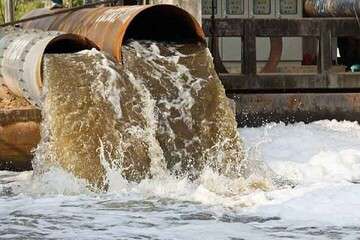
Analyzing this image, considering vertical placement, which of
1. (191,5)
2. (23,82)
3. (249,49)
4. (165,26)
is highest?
(191,5)

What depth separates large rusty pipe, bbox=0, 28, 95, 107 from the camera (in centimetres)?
971

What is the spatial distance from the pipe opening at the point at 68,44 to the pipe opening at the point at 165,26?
58 cm

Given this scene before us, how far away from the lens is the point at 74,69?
32.1 ft

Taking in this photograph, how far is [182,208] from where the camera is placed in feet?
26.9

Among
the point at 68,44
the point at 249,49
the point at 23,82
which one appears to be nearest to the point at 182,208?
the point at 23,82

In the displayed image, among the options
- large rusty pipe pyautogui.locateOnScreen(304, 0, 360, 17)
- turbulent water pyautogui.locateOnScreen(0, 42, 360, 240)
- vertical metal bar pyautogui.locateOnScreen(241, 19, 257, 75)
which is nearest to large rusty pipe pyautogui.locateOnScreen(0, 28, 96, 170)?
turbulent water pyautogui.locateOnScreen(0, 42, 360, 240)

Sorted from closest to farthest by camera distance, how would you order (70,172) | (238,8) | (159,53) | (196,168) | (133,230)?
(133,230) → (70,172) → (196,168) → (159,53) → (238,8)

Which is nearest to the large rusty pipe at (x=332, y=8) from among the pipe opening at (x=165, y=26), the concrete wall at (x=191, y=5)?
the concrete wall at (x=191, y=5)

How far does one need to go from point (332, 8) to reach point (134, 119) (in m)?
7.03

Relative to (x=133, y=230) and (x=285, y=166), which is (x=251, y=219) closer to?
(x=133, y=230)

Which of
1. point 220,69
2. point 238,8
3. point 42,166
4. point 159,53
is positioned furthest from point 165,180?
point 238,8

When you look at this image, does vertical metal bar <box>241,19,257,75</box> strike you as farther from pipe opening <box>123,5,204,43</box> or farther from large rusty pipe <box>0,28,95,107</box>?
large rusty pipe <box>0,28,95,107</box>

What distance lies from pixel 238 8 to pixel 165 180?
8888 millimetres

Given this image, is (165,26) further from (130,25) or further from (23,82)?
(23,82)
